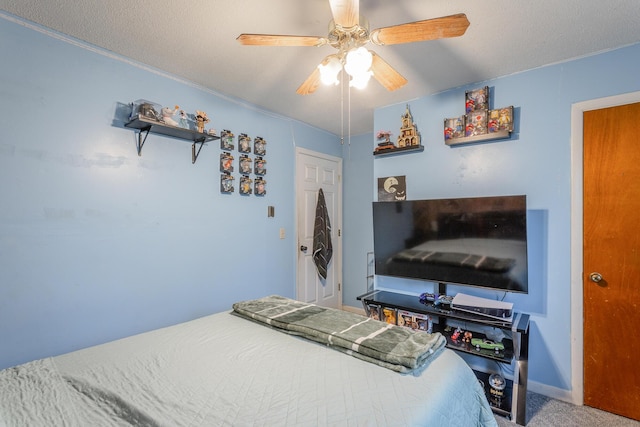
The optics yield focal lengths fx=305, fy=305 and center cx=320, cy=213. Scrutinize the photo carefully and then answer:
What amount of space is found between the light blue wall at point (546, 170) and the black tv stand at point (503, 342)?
24 centimetres

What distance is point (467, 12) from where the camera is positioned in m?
1.64

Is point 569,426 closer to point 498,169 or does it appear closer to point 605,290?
point 605,290

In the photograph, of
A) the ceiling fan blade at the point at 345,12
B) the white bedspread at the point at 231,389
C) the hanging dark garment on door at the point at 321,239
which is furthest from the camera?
the hanging dark garment on door at the point at 321,239

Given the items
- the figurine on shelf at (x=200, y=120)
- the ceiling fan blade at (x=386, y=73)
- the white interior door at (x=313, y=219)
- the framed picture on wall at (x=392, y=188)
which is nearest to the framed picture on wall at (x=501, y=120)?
Answer: the framed picture on wall at (x=392, y=188)

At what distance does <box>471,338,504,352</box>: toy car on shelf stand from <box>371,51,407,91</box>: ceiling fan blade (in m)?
1.77

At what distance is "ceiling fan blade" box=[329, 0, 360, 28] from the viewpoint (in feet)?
3.86

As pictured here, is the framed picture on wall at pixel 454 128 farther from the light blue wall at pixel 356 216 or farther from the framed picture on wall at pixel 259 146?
the framed picture on wall at pixel 259 146

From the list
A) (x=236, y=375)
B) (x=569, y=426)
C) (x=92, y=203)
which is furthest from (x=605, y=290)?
(x=92, y=203)

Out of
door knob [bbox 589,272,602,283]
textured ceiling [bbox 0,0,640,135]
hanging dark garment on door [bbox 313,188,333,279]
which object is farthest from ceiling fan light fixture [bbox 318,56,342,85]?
hanging dark garment on door [bbox 313,188,333,279]

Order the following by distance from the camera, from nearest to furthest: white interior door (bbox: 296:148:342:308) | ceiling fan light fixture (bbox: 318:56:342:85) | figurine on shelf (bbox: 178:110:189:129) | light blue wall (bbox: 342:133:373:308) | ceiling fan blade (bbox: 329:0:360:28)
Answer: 1. ceiling fan blade (bbox: 329:0:360:28)
2. ceiling fan light fixture (bbox: 318:56:342:85)
3. figurine on shelf (bbox: 178:110:189:129)
4. white interior door (bbox: 296:148:342:308)
5. light blue wall (bbox: 342:133:373:308)

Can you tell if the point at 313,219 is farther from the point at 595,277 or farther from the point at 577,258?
the point at 595,277

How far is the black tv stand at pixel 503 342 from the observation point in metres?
1.89

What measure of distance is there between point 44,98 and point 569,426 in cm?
375

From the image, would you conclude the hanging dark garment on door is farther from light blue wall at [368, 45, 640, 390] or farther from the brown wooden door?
the brown wooden door
